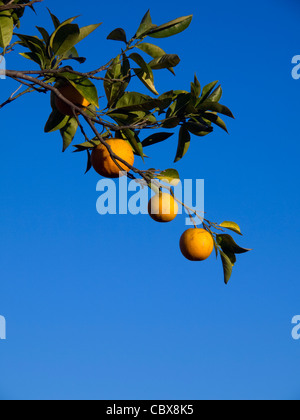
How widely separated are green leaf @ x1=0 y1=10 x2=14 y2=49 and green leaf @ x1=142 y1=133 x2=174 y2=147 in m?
0.74

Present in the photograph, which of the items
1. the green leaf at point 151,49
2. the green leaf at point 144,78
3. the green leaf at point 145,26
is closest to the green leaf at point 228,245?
the green leaf at point 144,78

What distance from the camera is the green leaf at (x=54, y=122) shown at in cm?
230

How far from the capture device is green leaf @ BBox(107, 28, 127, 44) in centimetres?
192

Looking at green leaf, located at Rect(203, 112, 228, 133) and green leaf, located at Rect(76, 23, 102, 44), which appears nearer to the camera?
green leaf, located at Rect(76, 23, 102, 44)

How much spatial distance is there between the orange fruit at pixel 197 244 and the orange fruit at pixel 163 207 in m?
0.16

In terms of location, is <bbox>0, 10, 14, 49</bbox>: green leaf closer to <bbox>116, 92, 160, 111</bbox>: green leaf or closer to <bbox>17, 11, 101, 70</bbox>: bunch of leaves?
<bbox>17, 11, 101, 70</bbox>: bunch of leaves

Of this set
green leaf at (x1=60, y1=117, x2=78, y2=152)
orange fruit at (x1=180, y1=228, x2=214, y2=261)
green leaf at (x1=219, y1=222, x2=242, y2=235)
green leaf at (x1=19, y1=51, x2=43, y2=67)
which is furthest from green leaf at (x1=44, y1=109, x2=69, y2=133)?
green leaf at (x1=219, y1=222, x2=242, y2=235)

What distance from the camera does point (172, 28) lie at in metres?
2.01

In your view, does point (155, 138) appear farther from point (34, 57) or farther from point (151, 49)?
point (34, 57)

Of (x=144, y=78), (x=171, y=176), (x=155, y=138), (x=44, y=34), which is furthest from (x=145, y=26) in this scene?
(x=171, y=176)

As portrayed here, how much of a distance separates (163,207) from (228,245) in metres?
0.36

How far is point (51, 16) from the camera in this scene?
199 cm

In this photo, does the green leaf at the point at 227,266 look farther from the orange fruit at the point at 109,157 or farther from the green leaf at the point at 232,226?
the orange fruit at the point at 109,157

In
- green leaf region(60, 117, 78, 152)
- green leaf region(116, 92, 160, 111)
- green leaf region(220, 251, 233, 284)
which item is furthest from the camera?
green leaf region(60, 117, 78, 152)
